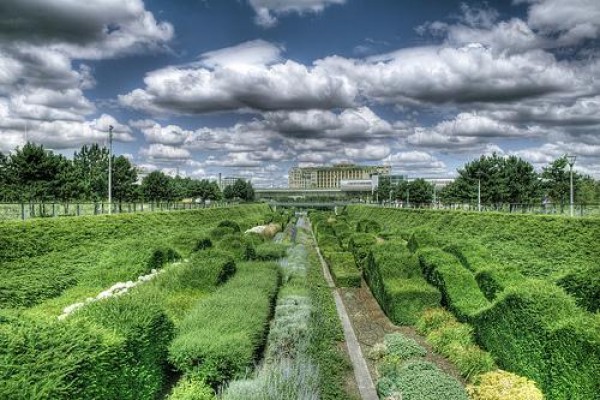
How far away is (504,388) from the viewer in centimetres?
949

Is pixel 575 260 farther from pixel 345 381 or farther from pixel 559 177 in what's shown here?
pixel 559 177

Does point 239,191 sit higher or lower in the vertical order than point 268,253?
higher

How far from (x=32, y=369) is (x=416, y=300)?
1338cm

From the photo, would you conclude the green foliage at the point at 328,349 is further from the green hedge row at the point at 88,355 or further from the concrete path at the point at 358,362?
the green hedge row at the point at 88,355

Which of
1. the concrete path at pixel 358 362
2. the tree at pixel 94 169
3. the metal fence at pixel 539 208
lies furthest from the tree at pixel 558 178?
the tree at pixel 94 169

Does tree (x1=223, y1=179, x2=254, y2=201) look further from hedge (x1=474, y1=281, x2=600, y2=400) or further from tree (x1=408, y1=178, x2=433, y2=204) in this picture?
hedge (x1=474, y1=281, x2=600, y2=400)

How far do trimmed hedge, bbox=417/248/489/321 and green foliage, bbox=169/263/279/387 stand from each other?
6.22m

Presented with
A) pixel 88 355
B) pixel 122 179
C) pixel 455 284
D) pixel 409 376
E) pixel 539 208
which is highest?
pixel 122 179

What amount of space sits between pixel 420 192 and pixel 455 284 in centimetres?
8196

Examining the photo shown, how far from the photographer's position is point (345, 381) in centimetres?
1142

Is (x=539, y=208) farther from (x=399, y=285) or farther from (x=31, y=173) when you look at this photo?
(x=31, y=173)

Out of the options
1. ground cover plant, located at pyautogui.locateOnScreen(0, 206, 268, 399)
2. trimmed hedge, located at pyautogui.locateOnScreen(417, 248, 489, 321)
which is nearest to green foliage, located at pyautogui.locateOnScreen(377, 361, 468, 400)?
trimmed hedge, located at pyautogui.locateOnScreen(417, 248, 489, 321)

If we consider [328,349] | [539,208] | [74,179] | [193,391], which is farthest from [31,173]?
[539,208]

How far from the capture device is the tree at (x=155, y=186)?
83.5 metres
